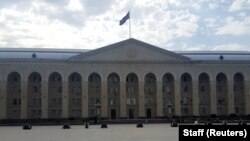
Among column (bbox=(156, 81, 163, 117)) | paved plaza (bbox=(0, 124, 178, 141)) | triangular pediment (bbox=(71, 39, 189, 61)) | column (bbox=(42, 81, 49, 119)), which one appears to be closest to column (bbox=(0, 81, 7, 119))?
column (bbox=(42, 81, 49, 119))

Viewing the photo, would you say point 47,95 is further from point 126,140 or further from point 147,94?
point 126,140

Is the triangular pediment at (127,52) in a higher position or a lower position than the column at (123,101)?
higher

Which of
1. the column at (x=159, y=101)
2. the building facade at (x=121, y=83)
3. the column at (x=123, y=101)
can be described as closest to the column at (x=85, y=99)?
the building facade at (x=121, y=83)

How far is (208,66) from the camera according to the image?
69000 mm

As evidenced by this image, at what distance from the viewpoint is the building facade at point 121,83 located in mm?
65312

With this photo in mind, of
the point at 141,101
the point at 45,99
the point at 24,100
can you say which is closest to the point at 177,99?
the point at 141,101

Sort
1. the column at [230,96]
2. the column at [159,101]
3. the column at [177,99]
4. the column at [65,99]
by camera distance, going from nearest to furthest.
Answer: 1. the column at [65,99]
2. the column at [159,101]
3. the column at [177,99]
4. the column at [230,96]

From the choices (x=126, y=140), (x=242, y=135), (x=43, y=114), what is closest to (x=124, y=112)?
(x=43, y=114)

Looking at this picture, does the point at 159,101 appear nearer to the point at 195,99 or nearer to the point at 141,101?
the point at 141,101

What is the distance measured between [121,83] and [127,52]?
617cm

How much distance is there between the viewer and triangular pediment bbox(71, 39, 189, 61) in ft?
219

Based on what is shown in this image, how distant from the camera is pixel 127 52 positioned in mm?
67375

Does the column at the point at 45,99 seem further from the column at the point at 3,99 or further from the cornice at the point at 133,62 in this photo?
the column at the point at 3,99

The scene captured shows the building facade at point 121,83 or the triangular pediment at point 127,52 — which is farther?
the triangular pediment at point 127,52
